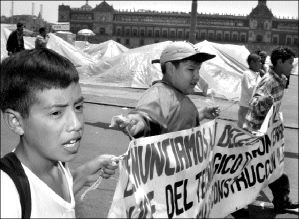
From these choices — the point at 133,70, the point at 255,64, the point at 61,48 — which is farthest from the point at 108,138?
the point at 61,48

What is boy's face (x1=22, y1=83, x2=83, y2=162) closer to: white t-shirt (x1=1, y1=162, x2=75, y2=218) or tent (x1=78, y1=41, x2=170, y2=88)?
white t-shirt (x1=1, y1=162, x2=75, y2=218)

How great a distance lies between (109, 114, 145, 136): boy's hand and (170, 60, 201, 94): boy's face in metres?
0.39

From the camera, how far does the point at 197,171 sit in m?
2.93

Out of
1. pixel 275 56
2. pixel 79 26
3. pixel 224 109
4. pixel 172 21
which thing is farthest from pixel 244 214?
pixel 79 26

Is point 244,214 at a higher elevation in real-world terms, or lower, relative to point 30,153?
lower

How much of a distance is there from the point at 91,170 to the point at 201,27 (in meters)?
107

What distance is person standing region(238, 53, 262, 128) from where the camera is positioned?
20.7 ft

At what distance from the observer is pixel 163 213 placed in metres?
2.63

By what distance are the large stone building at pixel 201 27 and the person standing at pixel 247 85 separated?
98.7 m

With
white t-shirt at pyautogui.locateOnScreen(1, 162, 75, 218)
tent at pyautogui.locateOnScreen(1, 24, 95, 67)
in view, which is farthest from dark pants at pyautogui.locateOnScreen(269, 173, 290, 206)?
tent at pyautogui.locateOnScreen(1, 24, 95, 67)

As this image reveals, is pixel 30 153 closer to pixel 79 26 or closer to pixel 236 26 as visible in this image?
pixel 236 26

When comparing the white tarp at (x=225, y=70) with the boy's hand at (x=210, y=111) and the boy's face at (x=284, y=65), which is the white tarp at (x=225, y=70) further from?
the boy's hand at (x=210, y=111)

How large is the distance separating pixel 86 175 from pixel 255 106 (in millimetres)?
3004

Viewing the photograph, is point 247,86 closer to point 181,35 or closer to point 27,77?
point 27,77
